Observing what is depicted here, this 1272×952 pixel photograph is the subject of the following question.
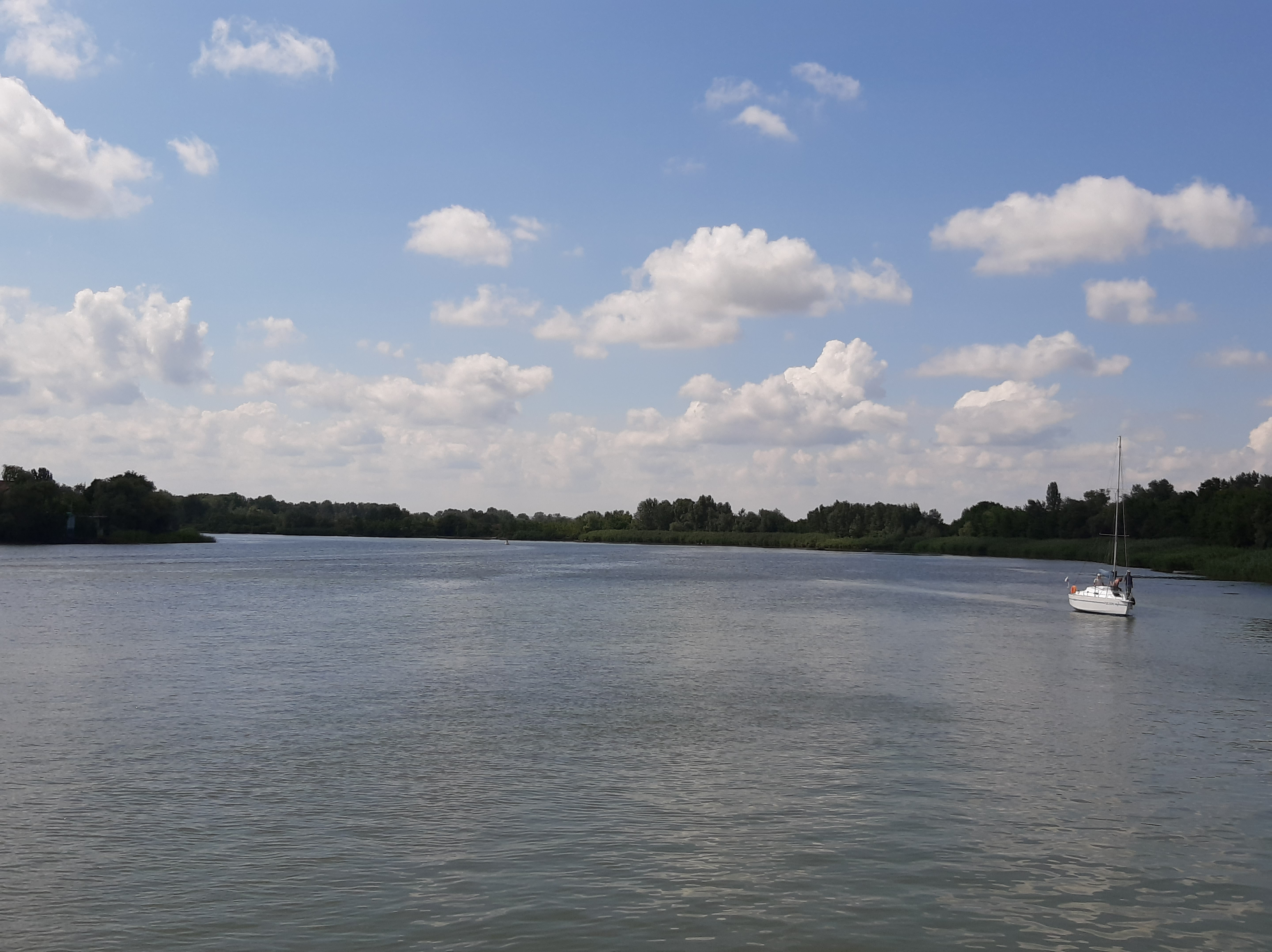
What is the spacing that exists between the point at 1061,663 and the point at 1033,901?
26982 millimetres

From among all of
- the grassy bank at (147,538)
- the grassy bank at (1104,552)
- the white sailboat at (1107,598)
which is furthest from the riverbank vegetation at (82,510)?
the white sailboat at (1107,598)

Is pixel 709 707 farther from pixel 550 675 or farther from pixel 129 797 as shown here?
pixel 129 797

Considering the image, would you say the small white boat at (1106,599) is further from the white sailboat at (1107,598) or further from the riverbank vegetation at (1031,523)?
the riverbank vegetation at (1031,523)

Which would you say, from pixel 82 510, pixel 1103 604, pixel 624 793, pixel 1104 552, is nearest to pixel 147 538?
pixel 82 510

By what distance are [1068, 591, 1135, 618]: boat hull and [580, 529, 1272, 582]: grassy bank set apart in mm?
38854

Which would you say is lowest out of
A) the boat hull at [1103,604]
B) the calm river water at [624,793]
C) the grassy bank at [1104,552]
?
the calm river water at [624,793]

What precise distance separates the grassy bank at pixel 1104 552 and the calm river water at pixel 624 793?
61.2 meters

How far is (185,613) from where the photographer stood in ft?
170

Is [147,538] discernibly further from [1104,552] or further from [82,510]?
[1104,552]

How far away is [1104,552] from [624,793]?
385ft

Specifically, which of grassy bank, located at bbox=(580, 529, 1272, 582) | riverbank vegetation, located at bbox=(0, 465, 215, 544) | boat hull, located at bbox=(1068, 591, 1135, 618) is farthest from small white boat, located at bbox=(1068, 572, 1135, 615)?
riverbank vegetation, located at bbox=(0, 465, 215, 544)

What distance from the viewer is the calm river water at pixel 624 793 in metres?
11.9

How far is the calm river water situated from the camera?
1188 centimetres

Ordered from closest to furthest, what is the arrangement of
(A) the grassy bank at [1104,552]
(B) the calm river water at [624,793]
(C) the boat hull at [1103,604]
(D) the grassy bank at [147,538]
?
(B) the calm river water at [624,793], (C) the boat hull at [1103,604], (A) the grassy bank at [1104,552], (D) the grassy bank at [147,538]
